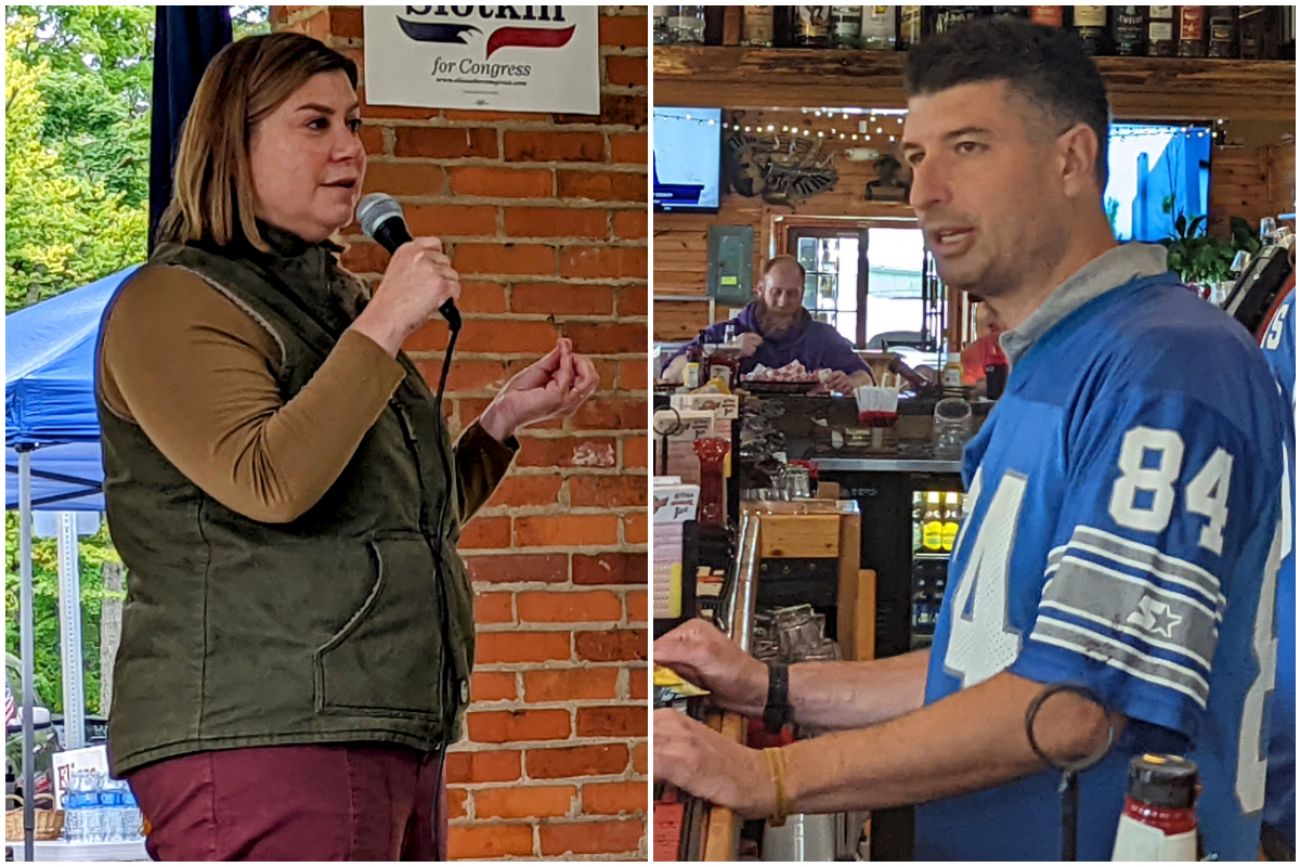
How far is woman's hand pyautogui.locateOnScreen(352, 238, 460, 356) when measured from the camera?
226 cm

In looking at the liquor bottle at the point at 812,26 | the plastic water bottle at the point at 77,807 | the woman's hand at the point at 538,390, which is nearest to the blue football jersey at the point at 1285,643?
the liquor bottle at the point at 812,26

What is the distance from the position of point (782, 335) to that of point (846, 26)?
1.74 feet

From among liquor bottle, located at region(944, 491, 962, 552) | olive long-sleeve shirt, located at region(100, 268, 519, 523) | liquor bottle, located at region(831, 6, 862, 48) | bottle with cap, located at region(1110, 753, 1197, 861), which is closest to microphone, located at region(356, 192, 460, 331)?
olive long-sleeve shirt, located at region(100, 268, 519, 523)

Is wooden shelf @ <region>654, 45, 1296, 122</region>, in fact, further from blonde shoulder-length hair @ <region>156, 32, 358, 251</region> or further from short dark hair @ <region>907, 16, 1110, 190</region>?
blonde shoulder-length hair @ <region>156, 32, 358, 251</region>

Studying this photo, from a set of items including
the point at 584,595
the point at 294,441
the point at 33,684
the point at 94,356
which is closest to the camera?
the point at 294,441

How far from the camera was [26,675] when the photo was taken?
2.52 meters

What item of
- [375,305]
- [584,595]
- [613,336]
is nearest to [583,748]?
[584,595]

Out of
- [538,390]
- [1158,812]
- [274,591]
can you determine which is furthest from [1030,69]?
[274,591]

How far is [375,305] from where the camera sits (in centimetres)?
229

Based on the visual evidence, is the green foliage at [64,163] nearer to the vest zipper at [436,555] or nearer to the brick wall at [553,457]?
the brick wall at [553,457]

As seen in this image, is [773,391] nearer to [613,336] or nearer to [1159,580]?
[613,336]

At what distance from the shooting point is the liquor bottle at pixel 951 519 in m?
2.38

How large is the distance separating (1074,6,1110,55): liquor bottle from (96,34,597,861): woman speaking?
1.13 metres

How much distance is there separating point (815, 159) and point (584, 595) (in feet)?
2.99
